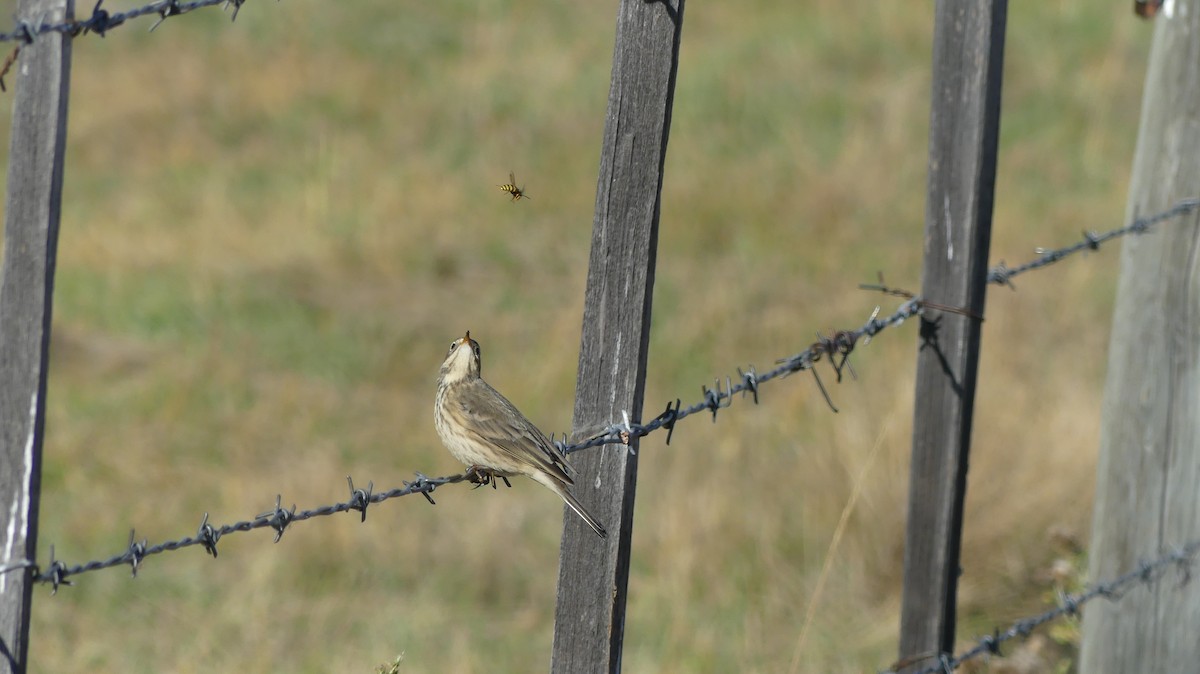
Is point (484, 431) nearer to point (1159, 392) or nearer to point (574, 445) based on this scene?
point (574, 445)

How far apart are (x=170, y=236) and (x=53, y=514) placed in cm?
418

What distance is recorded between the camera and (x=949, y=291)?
12.2 feet

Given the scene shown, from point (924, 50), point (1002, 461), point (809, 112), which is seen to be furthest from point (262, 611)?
point (924, 50)

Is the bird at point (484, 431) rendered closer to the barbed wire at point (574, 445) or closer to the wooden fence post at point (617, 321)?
the barbed wire at point (574, 445)

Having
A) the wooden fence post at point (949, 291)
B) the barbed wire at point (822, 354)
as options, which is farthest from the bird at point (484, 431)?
the wooden fence post at point (949, 291)

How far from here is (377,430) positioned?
A: 895 centimetres

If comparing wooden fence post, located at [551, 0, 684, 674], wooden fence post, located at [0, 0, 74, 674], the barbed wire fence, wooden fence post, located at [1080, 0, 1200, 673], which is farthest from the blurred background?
wooden fence post, located at [0, 0, 74, 674]

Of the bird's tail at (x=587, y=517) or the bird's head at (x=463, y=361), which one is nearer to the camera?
the bird's tail at (x=587, y=517)

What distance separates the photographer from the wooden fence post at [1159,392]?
4.45 meters

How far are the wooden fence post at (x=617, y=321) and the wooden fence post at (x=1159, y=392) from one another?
2460 millimetres

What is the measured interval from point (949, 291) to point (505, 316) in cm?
718

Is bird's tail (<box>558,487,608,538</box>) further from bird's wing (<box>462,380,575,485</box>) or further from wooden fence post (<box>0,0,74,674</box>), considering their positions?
wooden fence post (<box>0,0,74,674</box>)

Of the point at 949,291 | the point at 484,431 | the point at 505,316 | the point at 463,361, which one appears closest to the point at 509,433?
the point at 484,431

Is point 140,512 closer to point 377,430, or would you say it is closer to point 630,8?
point 377,430
